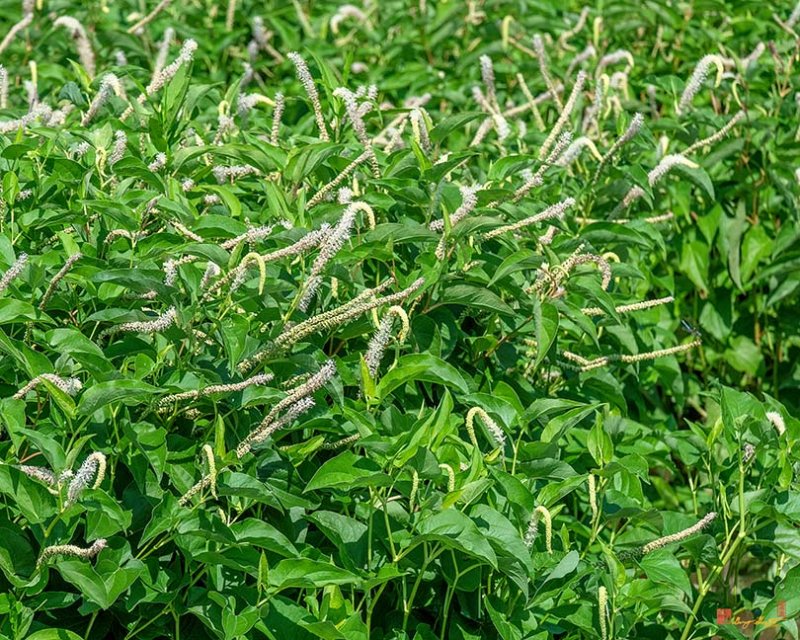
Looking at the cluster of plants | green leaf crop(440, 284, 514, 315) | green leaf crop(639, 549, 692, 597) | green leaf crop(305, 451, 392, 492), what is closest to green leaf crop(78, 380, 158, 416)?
the cluster of plants

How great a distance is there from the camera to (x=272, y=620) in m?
2.59

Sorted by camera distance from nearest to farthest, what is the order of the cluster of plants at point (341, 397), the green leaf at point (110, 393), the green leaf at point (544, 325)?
the green leaf at point (110, 393) → the cluster of plants at point (341, 397) → the green leaf at point (544, 325)

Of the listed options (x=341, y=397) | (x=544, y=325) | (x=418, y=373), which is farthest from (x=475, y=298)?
(x=341, y=397)

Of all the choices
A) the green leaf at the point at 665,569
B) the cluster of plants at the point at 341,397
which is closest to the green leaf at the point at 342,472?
the cluster of plants at the point at 341,397

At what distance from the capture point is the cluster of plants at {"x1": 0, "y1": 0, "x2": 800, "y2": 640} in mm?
2557

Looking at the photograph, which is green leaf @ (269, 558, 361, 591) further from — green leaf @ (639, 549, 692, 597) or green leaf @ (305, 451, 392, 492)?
green leaf @ (639, 549, 692, 597)

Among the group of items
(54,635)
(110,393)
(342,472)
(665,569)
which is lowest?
(665,569)

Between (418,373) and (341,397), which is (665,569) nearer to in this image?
(418,373)

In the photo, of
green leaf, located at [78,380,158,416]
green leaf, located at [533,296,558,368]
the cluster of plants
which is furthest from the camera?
green leaf, located at [533,296,558,368]

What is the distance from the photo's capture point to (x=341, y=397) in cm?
266

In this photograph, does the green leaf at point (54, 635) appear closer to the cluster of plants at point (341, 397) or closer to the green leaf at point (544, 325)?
the cluster of plants at point (341, 397)

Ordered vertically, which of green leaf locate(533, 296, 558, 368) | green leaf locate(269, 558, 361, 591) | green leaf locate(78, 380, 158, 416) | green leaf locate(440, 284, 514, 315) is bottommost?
green leaf locate(269, 558, 361, 591)

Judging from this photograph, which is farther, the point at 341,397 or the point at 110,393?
the point at 341,397

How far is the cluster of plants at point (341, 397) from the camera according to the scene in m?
2.56
